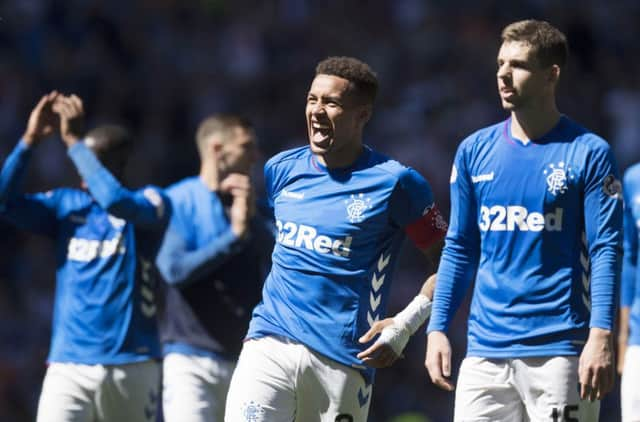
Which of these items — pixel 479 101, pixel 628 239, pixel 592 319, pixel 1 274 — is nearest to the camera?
pixel 592 319

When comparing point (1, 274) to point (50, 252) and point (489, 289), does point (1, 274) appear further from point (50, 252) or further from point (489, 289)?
point (489, 289)

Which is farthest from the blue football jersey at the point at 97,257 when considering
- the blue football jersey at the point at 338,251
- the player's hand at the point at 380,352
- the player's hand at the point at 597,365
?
the player's hand at the point at 597,365

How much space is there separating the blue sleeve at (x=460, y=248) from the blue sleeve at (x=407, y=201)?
22 centimetres

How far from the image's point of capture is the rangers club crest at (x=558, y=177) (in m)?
6.07

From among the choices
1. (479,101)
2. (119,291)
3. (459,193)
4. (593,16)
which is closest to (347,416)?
(459,193)

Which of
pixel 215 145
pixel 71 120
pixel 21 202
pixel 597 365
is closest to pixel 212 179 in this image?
pixel 215 145

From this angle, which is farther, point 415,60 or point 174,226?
point 415,60

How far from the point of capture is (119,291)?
8461 mm

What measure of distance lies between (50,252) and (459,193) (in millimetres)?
9121

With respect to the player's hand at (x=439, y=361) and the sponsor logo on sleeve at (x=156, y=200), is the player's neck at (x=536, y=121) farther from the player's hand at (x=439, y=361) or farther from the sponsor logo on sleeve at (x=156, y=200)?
the sponsor logo on sleeve at (x=156, y=200)

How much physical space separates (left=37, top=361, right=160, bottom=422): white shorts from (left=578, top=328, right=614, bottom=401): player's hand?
3443mm

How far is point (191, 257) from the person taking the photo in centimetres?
862

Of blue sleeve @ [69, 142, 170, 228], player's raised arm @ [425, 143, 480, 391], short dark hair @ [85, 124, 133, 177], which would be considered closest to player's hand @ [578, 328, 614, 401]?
player's raised arm @ [425, 143, 480, 391]

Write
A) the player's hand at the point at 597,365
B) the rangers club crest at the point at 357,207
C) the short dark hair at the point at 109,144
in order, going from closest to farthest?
the player's hand at the point at 597,365, the rangers club crest at the point at 357,207, the short dark hair at the point at 109,144
